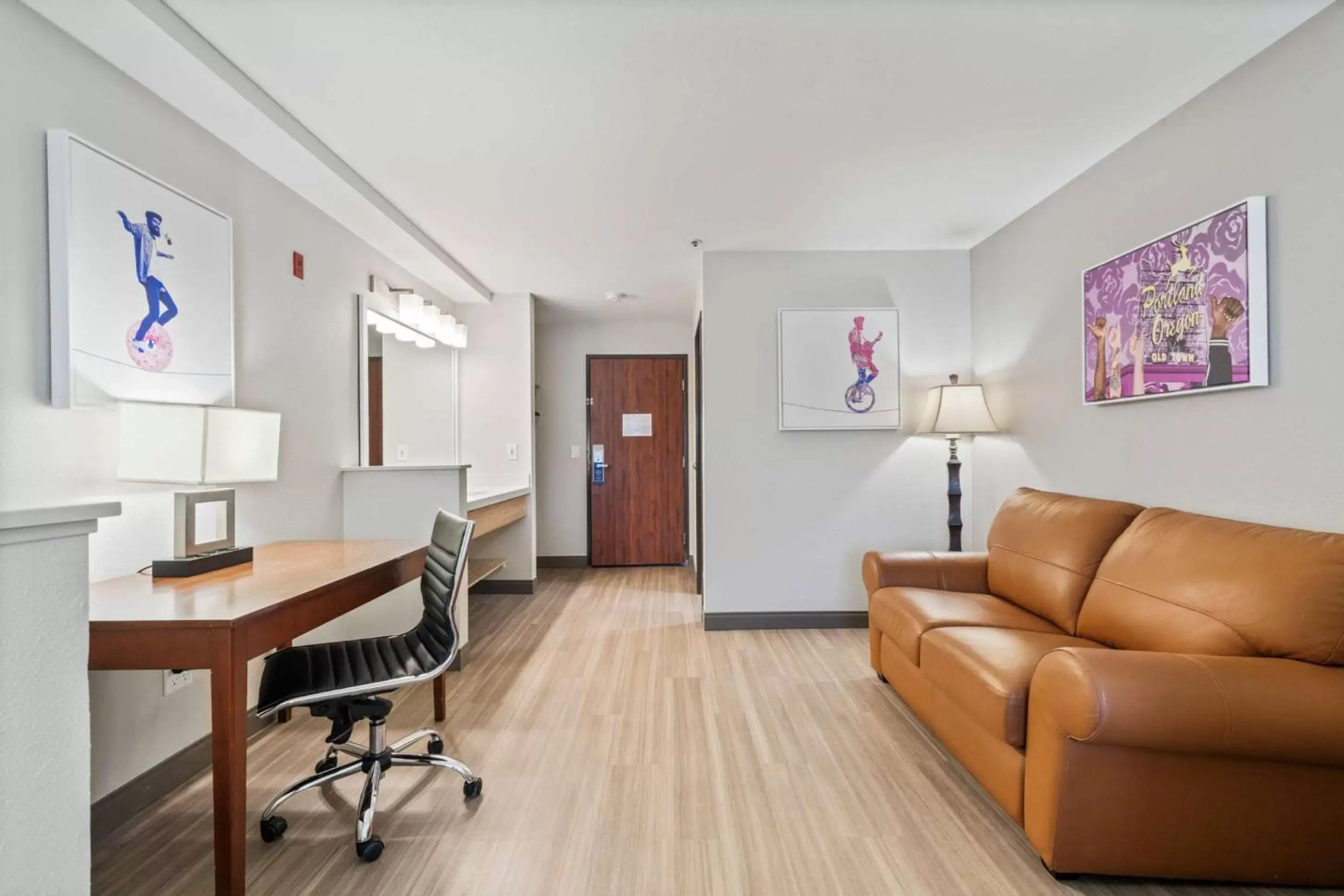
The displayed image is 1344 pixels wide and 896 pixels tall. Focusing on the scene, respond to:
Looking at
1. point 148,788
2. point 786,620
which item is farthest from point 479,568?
point 786,620

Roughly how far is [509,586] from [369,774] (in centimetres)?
282

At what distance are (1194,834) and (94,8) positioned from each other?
3.47 metres

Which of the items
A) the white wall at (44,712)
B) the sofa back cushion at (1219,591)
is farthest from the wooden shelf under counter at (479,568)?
the sofa back cushion at (1219,591)

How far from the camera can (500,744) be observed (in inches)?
88.4

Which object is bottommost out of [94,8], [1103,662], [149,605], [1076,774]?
[1076,774]

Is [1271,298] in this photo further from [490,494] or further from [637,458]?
[637,458]

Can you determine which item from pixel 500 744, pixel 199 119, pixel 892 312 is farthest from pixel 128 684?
pixel 892 312

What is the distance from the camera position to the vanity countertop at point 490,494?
129 inches

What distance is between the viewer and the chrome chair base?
164 centimetres

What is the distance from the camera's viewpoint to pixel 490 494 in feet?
12.4

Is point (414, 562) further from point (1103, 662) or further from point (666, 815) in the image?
point (1103, 662)

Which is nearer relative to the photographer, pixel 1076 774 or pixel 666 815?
pixel 1076 774

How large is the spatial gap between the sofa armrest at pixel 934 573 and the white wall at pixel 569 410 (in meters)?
3.01

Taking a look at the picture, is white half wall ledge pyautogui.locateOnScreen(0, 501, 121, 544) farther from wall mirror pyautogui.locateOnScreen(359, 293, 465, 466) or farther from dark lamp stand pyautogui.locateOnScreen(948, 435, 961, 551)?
dark lamp stand pyautogui.locateOnScreen(948, 435, 961, 551)
